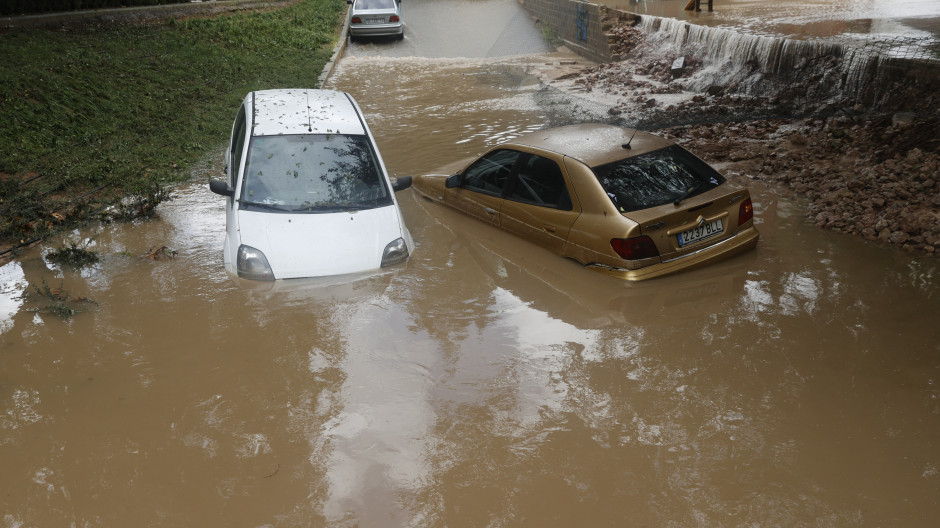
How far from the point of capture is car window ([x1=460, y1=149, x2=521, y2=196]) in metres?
7.89

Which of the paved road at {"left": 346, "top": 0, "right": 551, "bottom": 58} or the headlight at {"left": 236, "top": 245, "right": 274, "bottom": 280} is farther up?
the paved road at {"left": 346, "top": 0, "right": 551, "bottom": 58}

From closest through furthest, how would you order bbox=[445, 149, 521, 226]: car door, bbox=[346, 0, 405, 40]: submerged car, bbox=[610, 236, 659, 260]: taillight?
bbox=[610, 236, 659, 260]: taillight, bbox=[445, 149, 521, 226]: car door, bbox=[346, 0, 405, 40]: submerged car

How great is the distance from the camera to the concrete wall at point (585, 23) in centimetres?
2144

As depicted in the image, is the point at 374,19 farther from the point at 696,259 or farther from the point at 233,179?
the point at 696,259

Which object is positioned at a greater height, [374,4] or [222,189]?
[374,4]

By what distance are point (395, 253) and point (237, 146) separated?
100 inches

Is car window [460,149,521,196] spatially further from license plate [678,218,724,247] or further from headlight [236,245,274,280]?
headlight [236,245,274,280]

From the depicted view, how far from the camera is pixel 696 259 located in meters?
6.70

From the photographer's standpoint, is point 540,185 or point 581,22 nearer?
point 540,185

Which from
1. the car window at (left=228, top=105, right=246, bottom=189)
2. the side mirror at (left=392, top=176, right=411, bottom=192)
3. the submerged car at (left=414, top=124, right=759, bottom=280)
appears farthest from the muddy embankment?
the car window at (left=228, top=105, right=246, bottom=189)

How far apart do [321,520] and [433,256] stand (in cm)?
403

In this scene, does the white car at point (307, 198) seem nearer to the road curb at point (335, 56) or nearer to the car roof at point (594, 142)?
the car roof at point (594, 142)

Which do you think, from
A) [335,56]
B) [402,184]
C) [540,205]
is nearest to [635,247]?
[540,205]

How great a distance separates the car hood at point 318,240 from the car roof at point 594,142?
5.97 ft
